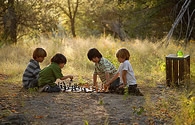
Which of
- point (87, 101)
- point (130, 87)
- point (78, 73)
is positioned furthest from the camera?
point (78, 73)

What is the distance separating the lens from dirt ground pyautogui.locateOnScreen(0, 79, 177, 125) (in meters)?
4.22

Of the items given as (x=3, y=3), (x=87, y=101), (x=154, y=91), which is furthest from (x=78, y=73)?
(x=3, y=3)

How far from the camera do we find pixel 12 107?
190 inches

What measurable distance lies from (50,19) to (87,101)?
34.7ft

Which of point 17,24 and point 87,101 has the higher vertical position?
point 17,24

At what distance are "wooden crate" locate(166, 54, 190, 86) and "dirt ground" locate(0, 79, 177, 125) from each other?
0.70m

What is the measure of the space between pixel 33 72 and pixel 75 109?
2.00 metres

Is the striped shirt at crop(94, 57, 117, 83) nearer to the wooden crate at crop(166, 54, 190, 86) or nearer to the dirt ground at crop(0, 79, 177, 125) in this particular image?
the dirt ground at crop(0, 79, 177, 125)

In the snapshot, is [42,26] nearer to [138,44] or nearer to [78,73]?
[138,44]

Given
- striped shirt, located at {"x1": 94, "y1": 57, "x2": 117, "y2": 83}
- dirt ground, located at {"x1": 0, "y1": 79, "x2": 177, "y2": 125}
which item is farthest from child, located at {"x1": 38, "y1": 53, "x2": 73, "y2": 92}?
striped shirt, located at {"x1": 94, "y1": 57, "x2": 117, "y2": 83}

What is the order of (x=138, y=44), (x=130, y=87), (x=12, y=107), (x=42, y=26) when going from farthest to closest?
(x=42, y=26) → (x=138, y=44) → (x=130, y=87) → (x=12, y=107)

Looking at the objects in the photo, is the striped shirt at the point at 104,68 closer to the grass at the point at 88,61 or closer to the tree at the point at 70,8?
the grass at the point at 88,61

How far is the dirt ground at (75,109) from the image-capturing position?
422 cm

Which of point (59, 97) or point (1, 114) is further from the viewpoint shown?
point (59, 97)
